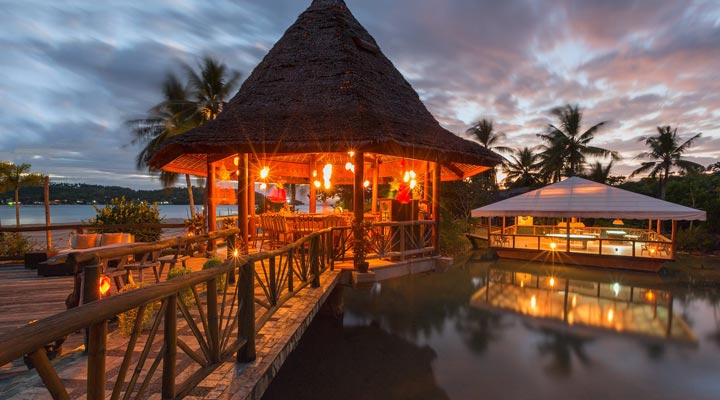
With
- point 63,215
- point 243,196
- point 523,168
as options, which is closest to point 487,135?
point 523,168

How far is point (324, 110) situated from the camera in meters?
7.98

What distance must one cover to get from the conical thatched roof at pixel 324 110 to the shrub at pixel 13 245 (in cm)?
627

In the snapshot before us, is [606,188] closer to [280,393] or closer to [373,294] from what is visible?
[373,294]

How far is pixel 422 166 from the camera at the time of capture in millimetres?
10922

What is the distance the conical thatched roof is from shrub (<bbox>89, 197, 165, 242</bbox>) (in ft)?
8.12

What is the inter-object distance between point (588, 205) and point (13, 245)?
74.4 feet

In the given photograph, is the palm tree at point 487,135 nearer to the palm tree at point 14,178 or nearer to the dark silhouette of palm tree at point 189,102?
the dark silhouette of palm tree at point 189,102

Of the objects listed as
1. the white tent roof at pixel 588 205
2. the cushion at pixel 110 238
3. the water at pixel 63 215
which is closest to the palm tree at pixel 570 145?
the white tent roof at pixel 588 205

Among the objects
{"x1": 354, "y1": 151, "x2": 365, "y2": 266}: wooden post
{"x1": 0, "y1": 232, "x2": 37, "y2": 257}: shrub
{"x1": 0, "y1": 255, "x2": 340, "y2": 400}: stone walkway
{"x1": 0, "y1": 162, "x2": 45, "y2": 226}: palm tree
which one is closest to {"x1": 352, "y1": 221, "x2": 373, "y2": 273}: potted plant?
{"x1": 354, "y1": 151, "x2": 365, "y2": 266}: wooden post

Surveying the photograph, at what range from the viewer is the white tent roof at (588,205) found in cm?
1552

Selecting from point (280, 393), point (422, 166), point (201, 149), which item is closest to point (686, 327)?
point (422, 166)

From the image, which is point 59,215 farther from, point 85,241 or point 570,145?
point 570,145

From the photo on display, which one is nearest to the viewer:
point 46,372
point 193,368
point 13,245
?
point 46,372

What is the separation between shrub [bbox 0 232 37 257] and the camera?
36.0 ft
